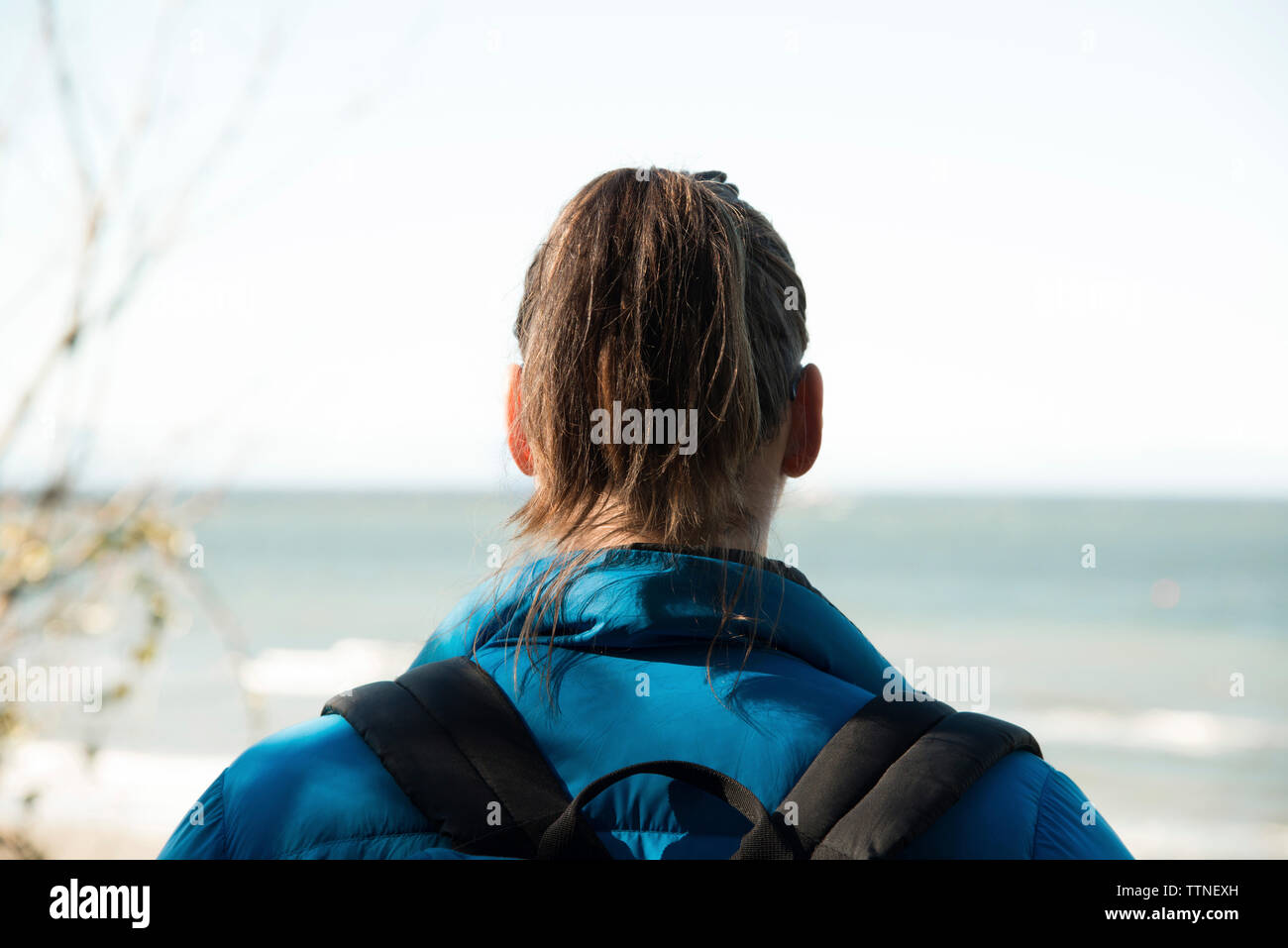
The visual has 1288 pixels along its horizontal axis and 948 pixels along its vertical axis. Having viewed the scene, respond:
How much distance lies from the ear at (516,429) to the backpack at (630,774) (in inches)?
18.1

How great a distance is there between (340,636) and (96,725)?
19.1 meters

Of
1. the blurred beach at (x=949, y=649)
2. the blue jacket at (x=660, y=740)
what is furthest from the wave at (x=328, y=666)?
the blue jacket at (x=660, y=740)

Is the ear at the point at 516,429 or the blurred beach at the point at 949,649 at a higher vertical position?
the ear at the point at 516,429

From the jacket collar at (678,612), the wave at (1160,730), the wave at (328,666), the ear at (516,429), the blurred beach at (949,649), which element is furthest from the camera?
the wave at (328,666)

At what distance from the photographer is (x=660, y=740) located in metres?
0.95

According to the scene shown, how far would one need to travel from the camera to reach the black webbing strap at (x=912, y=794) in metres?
0.83

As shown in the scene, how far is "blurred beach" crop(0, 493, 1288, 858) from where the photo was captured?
27.5 feet

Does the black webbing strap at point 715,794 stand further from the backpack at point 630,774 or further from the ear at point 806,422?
the ear at point 806,422

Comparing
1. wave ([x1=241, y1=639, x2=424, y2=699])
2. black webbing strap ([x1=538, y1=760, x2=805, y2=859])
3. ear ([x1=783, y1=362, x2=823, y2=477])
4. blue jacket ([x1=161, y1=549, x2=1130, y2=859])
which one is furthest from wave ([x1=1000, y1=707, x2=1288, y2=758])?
black webbing strap ([x1=538, y1=760, x2=805, y2=859])

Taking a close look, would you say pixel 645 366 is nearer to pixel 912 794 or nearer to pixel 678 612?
pixel 678 612

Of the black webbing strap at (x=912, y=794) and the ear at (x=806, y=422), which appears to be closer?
the black webbing strap at (x=912, y=794)

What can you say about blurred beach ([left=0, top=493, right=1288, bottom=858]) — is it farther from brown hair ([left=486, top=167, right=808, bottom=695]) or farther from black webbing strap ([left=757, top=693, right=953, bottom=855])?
black webbing strap ([left=757, top=693, right=953, bottom=855])
